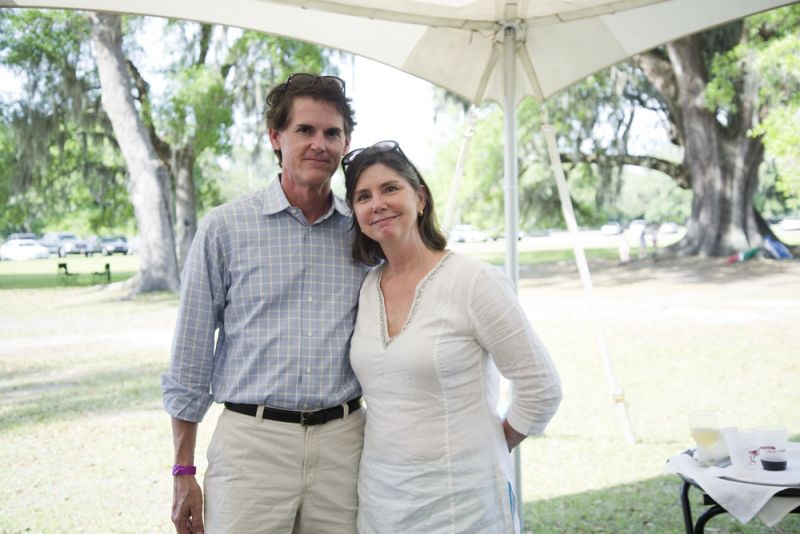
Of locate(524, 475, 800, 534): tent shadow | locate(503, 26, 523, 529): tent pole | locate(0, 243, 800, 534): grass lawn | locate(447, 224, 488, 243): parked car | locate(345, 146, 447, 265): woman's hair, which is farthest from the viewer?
locate(447, 224, 488, 243): parked car

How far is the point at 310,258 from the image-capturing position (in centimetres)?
203

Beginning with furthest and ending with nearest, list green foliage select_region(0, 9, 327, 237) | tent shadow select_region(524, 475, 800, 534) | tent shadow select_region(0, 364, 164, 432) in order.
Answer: green foliage select_region(0, 9, 327, 237) → tent shadow select_region(0, 364, 164, 432) → tent shadow select_region(524, 475, 800, 534)

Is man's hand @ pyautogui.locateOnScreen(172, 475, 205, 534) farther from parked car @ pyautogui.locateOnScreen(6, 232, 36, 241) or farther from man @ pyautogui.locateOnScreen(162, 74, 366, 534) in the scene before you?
parked car @ pyautogui.locateOnScreen(6, 232, 36, 241)

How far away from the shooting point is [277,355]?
195 cm

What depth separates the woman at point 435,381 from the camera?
1.85 m

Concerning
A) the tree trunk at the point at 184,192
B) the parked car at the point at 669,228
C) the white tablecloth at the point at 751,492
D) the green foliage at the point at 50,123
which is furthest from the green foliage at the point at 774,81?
the parked car at the point at 669,228

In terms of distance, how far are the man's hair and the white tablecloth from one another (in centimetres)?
172

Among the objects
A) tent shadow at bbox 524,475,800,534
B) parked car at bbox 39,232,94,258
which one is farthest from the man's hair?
parked car at bbox 39,232,94,258

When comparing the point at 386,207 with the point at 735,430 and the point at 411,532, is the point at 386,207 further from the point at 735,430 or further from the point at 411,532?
the point at 735,430

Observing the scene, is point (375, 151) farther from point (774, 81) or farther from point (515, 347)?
point (774, 81)

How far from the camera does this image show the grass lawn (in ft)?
15.5

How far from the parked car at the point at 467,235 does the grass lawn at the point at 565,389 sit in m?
10.4

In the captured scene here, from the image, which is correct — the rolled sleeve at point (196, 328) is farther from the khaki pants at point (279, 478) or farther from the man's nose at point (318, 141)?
the man's nose at point (318, 141)

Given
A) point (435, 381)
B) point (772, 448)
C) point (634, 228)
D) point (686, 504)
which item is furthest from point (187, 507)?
point (634, 228)
